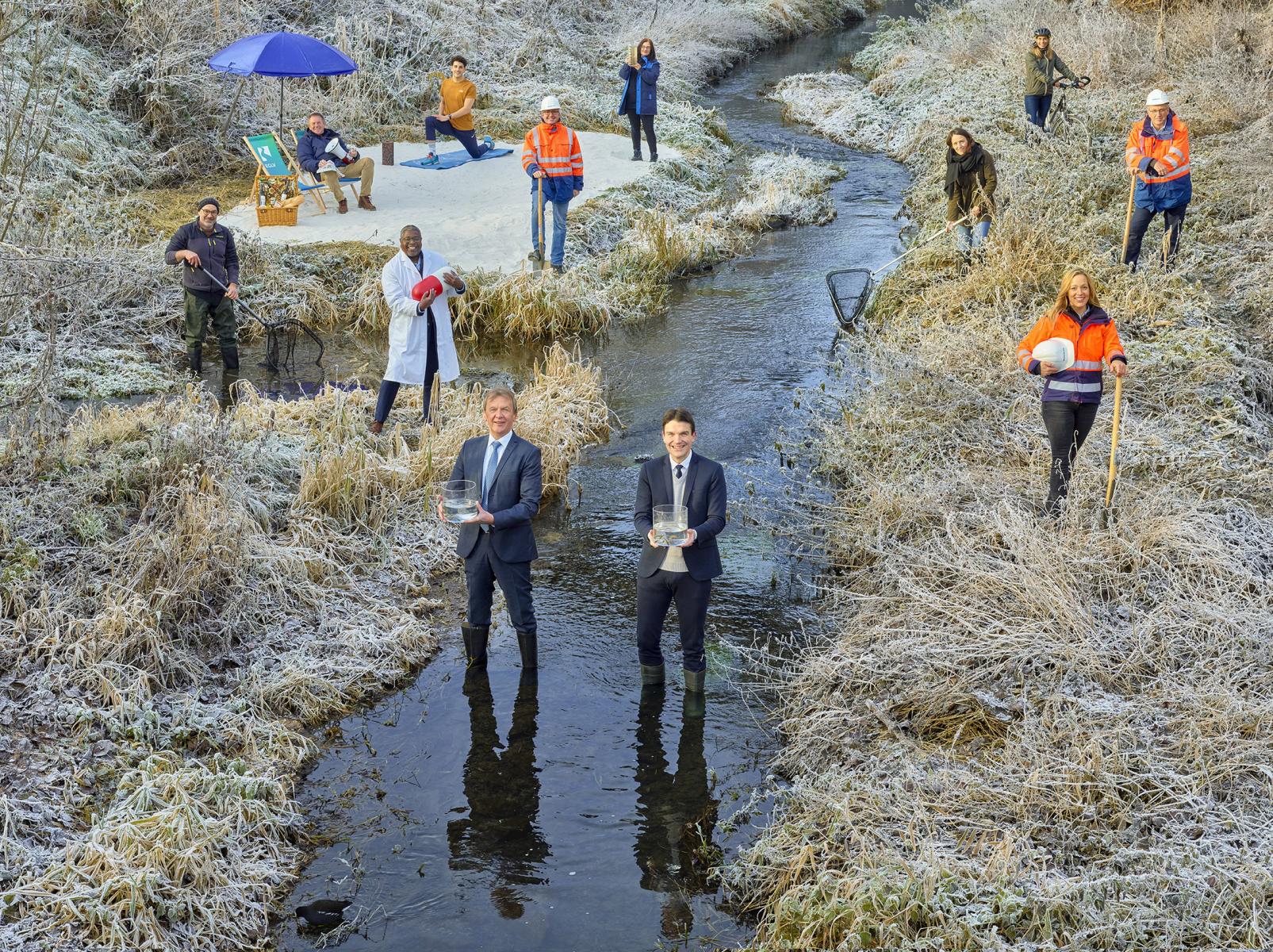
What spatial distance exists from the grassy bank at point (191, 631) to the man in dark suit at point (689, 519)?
180 centimetres

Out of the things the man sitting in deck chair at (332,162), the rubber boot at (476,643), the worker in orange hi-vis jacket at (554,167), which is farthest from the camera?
the man sitting in deck chair at (332,162)

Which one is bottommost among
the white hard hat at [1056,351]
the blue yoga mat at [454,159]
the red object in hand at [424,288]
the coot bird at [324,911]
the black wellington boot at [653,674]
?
the coot bird at [324,911]

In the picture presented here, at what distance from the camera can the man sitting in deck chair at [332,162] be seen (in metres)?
14.3

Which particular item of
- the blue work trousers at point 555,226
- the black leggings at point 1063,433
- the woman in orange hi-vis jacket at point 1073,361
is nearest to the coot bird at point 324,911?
the woman in orange hi-vis jacket at point 1073,361

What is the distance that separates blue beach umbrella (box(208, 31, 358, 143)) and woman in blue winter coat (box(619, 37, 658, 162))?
478cm

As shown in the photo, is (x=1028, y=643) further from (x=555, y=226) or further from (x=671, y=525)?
(x=555, y=226)

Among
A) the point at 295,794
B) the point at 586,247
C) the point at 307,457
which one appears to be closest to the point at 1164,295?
the point at 586,247

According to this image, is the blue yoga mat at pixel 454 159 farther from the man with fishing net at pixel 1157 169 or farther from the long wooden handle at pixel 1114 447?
the long wooden handle at pixel 1114 447

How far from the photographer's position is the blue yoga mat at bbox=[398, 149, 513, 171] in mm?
16906

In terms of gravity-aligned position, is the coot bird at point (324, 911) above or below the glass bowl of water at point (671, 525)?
below

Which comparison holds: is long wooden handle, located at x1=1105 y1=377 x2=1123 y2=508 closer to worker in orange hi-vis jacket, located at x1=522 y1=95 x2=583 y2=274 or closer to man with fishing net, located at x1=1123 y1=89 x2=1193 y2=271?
man with fishing net, located at x1=1123 y1=89 x2=1193 y2=271

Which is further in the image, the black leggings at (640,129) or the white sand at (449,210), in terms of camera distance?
the black leggings at (640,129)

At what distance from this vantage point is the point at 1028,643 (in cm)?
577

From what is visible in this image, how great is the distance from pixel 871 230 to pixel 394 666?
12016mm
